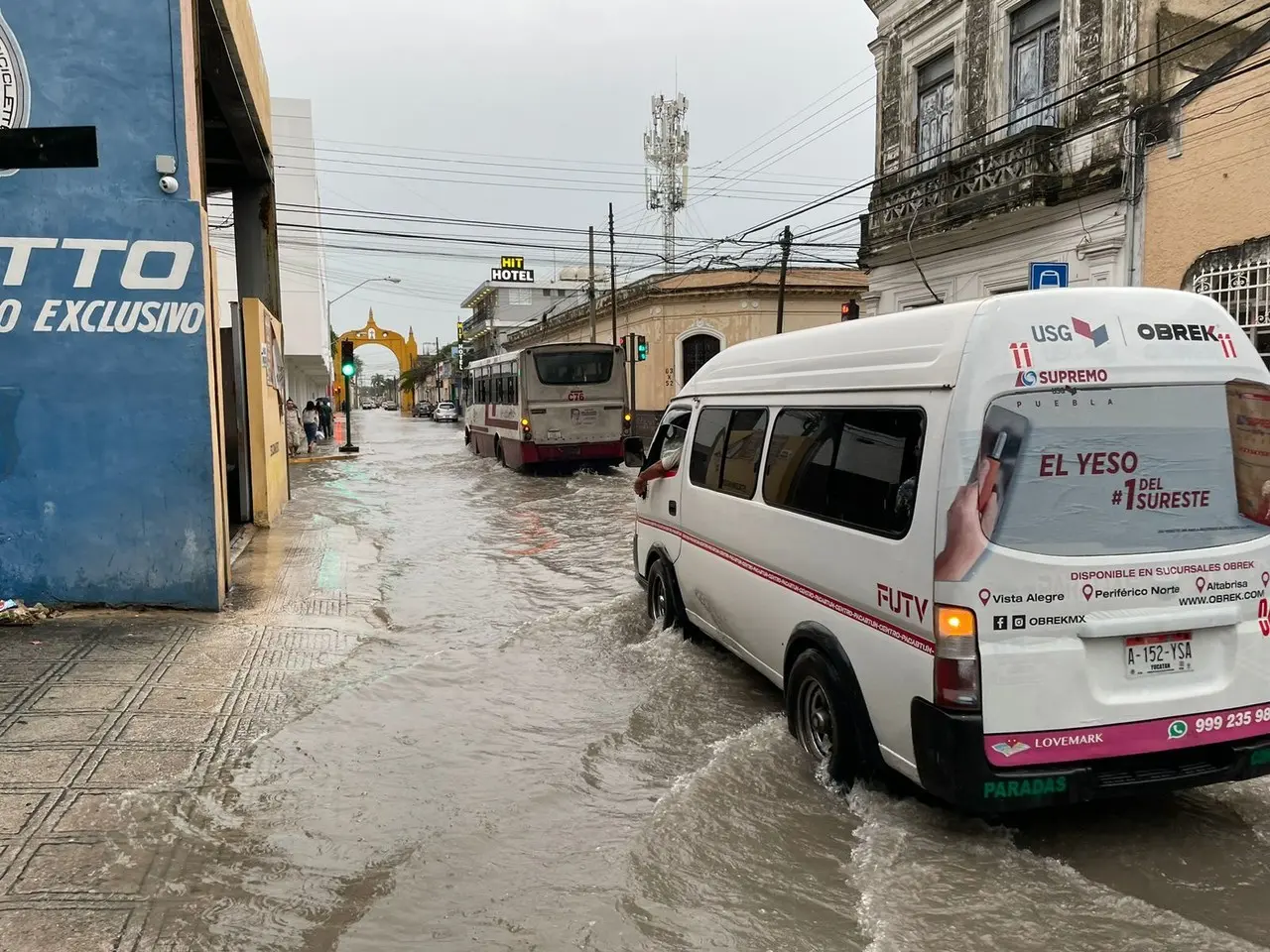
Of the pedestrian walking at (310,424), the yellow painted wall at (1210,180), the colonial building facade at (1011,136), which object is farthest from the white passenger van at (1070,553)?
the pedestrian walking at (310,424)

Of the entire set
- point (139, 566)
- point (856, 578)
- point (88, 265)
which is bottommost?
point (139, 566)

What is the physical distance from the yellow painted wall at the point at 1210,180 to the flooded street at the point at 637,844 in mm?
9725

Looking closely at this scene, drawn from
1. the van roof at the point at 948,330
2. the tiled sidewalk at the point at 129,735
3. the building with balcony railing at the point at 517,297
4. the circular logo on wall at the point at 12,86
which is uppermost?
the building with balcony railing at the point at 517,297

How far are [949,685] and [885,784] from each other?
101 cm

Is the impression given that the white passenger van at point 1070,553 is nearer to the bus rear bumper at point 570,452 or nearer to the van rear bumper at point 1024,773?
the van rear bumper at point 1024,773

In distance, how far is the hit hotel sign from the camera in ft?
247

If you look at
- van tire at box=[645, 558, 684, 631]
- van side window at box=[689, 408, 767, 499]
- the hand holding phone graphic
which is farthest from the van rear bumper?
van tire at box=[645, 558, 684, 631]

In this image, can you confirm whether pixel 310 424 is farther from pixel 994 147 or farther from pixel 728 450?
pixel 728 450

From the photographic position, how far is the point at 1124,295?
3688 mm

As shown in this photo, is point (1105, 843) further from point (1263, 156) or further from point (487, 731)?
point (1263, 156)

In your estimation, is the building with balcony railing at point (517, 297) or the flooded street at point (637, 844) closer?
the flooded street at point (637, 844)

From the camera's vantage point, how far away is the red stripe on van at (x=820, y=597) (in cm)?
364

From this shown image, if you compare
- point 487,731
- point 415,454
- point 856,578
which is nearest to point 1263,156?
point 856,578

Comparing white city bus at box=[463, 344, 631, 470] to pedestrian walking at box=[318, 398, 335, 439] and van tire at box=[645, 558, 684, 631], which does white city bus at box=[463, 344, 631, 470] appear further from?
pedestrian walking at box=[318, 398, 335, 439]
